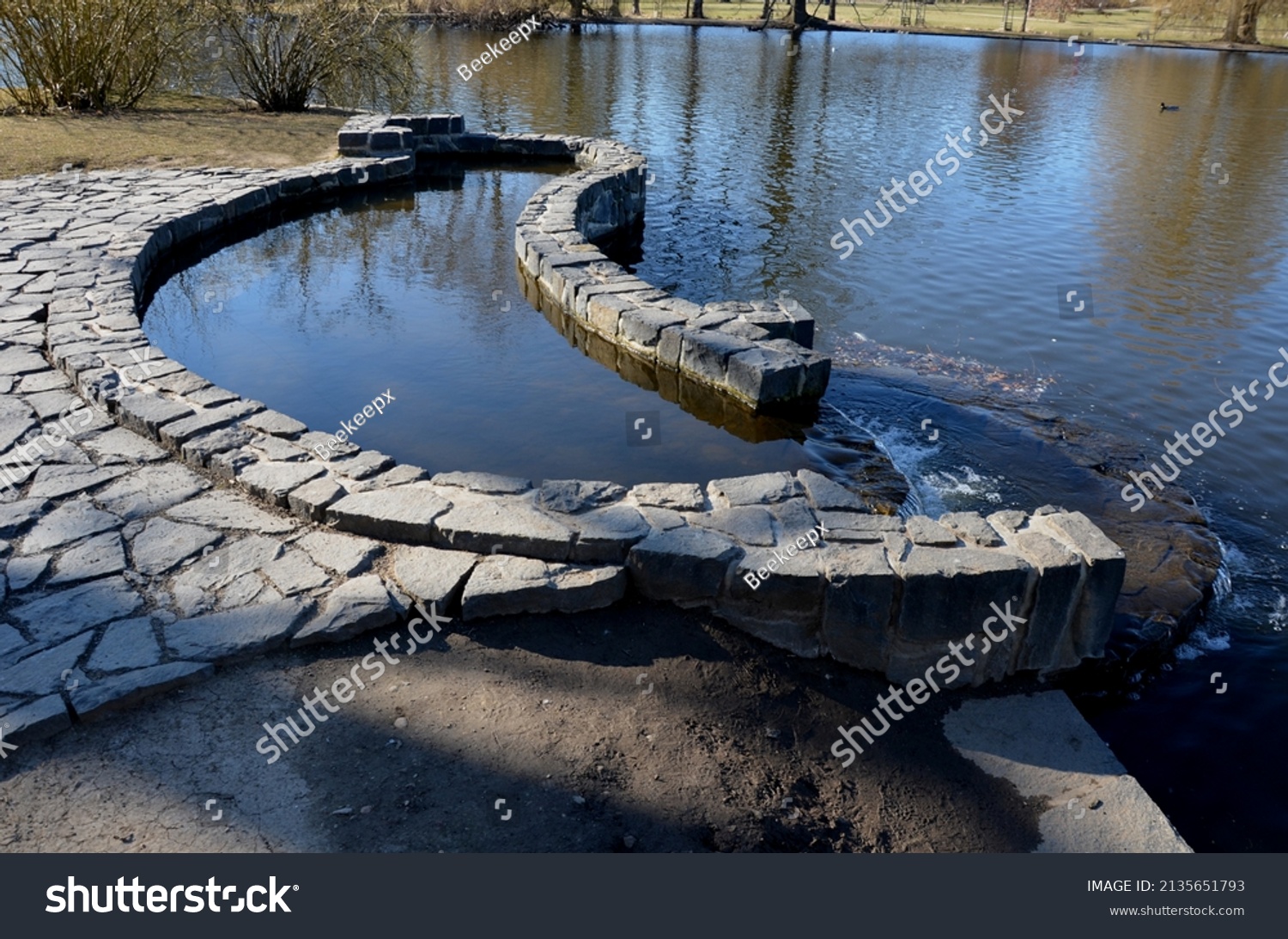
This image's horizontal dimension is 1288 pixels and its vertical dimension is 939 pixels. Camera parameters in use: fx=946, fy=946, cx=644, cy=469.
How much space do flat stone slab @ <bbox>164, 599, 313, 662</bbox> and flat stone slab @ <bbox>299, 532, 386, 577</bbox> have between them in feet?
0.84

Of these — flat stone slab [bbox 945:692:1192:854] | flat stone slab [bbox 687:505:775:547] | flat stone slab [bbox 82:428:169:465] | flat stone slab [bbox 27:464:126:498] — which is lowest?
flat stone slab [bbox 945:692:1192:854]

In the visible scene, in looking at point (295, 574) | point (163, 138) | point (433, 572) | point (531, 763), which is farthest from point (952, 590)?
point (163, 138)

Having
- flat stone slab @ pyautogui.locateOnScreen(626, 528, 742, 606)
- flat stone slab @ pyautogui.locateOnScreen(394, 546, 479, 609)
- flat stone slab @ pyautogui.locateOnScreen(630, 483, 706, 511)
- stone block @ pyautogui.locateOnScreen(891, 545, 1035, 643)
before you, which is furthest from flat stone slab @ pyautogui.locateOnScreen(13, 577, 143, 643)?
stone block @ pyautogui.locateOnScreen(891, 545, 1035, 643)

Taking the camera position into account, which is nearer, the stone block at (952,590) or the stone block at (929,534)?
the stone block at (952,590)

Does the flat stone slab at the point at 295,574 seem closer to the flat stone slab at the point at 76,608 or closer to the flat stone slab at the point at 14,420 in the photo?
the flat stone slab at the point at 76,608

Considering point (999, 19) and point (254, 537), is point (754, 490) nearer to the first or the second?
point (254, 537)

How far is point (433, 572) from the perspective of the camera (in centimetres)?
376

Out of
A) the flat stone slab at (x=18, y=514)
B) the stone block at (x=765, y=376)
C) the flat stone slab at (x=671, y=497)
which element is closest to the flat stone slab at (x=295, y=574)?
the flat stone slab at (x=18, y=514)

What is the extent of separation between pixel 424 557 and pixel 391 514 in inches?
10.9

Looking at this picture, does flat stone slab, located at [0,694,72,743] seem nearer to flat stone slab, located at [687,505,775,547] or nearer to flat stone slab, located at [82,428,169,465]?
flat stone slab, located at [82,428,169,465]

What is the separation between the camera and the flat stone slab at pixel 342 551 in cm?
380

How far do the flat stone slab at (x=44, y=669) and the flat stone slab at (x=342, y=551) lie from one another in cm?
86

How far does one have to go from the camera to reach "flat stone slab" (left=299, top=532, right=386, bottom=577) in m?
3.80

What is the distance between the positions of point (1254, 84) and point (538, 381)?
25.9 m
